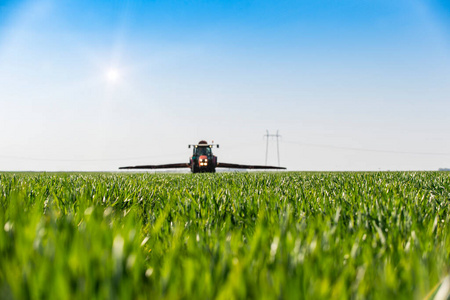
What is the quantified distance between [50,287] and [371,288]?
116cm

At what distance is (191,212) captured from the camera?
13.4 feet

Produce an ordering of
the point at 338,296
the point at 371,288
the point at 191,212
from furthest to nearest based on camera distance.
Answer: the point at 191,212 < the point at 371,288 < the point at 338,296

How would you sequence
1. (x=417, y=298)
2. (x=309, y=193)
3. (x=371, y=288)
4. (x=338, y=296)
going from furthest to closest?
(x=309, y=193) < (x=371, y=288) < (x=338, y=296) < (x=417, y=298)

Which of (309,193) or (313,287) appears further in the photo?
(309,193)

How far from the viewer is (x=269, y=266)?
5.44 feet

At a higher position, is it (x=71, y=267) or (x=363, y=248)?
(x=71, y=267)

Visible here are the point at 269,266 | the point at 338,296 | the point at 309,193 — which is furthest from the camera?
the point at 309,193

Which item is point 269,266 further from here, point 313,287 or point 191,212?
point 191,212

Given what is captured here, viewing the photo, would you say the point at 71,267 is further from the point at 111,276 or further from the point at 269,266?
the point at 269,266

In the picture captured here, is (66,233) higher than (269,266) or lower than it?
higher

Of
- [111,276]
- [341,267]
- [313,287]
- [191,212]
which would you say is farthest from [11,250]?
[191,212]

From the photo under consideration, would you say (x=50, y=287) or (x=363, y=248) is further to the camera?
(x=363, y=248)

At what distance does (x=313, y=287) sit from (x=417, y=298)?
0.37 m

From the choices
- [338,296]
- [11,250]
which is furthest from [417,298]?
[11,250]
